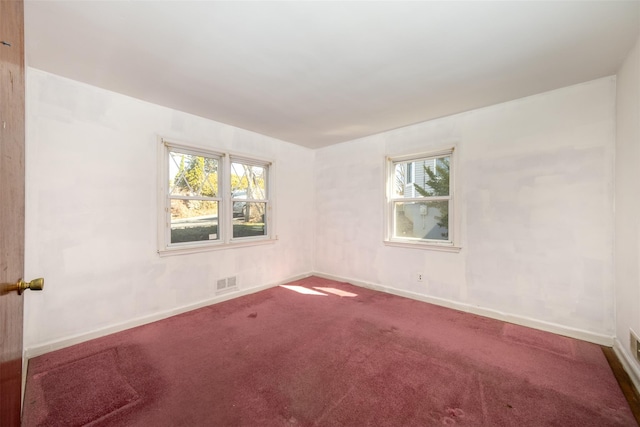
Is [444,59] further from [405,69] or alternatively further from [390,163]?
[390,163]

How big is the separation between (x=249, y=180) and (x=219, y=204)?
0.65 metres

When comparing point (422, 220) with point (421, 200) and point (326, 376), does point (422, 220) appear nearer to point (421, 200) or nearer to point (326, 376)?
point (421, 200)

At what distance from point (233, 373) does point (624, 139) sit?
371 centimetres

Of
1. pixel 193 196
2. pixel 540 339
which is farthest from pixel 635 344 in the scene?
pixel 193 196

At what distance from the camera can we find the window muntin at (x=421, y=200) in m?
3.42

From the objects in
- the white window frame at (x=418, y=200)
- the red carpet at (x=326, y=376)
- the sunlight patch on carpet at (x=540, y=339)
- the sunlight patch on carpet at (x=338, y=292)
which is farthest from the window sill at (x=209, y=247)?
the sunlight patch on carpet at (x=540, y=339)

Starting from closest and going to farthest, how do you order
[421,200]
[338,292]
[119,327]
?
[119,327] < [421,200] < [338,292]

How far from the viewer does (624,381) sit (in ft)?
6.17

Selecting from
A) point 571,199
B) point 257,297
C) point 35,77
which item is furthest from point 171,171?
point 571,199

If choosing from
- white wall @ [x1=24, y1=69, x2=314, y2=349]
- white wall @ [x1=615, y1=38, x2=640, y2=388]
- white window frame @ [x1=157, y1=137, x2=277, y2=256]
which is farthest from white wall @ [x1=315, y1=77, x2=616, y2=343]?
white wall @ [x1=24, y1=69, x2=314, y2=349]

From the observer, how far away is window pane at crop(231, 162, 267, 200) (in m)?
3.79

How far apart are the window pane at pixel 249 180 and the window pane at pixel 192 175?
0.29 m

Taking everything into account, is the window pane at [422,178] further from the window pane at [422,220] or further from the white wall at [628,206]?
the white wall at [628,206]

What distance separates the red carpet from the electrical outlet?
0.75 feet
